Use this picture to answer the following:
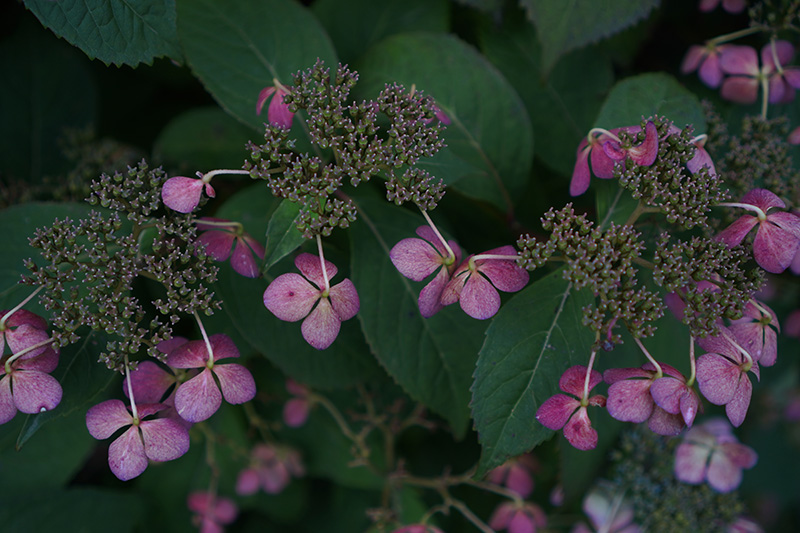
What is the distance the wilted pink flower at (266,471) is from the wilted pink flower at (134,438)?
0.81m

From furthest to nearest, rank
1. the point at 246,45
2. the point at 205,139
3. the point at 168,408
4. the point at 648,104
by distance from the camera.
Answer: the point at 205,139, the point at 246,45, the point at 648,104, the point at 168,408

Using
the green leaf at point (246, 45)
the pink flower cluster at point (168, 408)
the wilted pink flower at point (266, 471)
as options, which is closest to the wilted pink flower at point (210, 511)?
the wilted pink flower at point (266, 471)

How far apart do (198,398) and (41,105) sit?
4.00 ft

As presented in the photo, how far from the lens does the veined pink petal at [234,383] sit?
2.89 ft

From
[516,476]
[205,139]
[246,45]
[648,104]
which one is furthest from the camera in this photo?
[205,139]

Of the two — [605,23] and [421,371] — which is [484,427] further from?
[605,23]

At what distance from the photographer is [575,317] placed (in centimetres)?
99

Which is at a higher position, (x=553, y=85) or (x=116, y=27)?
(x=116, y=27)

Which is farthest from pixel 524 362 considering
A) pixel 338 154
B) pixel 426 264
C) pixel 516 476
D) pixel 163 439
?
pixel 516 476

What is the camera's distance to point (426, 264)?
0.91m

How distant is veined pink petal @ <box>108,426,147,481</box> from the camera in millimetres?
834

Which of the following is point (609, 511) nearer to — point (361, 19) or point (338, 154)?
point (338, 154)

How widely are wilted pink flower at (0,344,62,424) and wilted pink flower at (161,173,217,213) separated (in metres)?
0.27

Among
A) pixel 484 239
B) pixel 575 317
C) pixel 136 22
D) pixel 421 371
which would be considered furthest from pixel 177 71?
pixel 575 317
